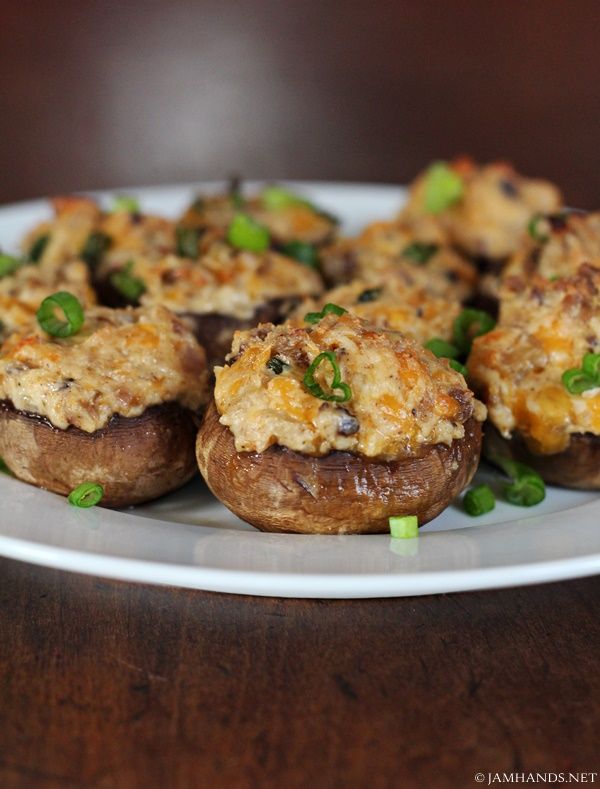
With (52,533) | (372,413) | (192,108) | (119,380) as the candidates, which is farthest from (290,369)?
(192,108)

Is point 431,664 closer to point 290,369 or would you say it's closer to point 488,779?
point 488,779

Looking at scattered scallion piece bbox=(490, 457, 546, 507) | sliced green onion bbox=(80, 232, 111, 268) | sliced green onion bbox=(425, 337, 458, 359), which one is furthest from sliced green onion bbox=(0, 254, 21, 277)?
scattered scallion piece bbox=(490, 457, 546, 507)

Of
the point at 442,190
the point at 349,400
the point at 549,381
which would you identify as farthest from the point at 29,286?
the point at 442,190

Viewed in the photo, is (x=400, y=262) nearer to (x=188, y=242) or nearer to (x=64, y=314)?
(x=188, y=242)

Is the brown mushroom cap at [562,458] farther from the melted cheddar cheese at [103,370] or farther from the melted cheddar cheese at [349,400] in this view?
the melted cheddar cheese at [103,370]

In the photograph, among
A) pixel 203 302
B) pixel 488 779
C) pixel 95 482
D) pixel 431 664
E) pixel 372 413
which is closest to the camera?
pixel 488 779

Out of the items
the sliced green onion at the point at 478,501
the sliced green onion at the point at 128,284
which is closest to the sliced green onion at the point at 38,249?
the sliced green onion at the point at 128,284
